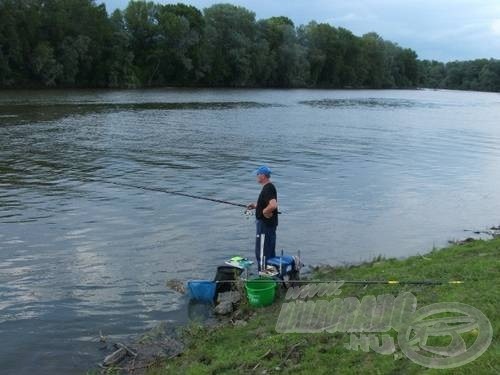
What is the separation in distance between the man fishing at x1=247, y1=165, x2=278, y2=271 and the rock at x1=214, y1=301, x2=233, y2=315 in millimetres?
1246

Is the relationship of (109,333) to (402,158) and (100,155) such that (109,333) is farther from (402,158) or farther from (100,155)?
(402,158)

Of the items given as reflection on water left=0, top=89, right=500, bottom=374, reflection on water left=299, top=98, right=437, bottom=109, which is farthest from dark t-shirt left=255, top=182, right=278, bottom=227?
reflection on water left=299, top=98, right=437, bottom=109

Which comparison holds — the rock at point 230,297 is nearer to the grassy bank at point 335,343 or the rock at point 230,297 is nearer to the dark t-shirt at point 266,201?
the grassy bank at point 335,343

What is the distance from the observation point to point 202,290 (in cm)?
1132

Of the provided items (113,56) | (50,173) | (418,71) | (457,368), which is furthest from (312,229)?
(418,71)

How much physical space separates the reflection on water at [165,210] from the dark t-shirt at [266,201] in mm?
2123

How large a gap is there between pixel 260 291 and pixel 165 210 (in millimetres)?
8698

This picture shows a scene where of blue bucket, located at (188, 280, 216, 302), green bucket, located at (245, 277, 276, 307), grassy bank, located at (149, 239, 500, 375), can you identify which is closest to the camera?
grassy bank, located at (149, 239, 500, 375)

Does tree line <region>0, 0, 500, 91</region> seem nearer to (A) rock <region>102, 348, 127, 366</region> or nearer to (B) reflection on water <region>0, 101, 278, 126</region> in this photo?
(B) reflection on water <region>0, 101, 278, 126</region>

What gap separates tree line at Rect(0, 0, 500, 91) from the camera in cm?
9200

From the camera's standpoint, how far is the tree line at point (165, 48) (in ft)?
302

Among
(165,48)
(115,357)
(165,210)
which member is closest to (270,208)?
(115,357)

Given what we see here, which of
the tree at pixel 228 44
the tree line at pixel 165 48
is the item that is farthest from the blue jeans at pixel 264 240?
the tree at pixel 228 44

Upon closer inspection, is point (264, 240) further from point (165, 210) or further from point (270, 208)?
point (165, 210)
